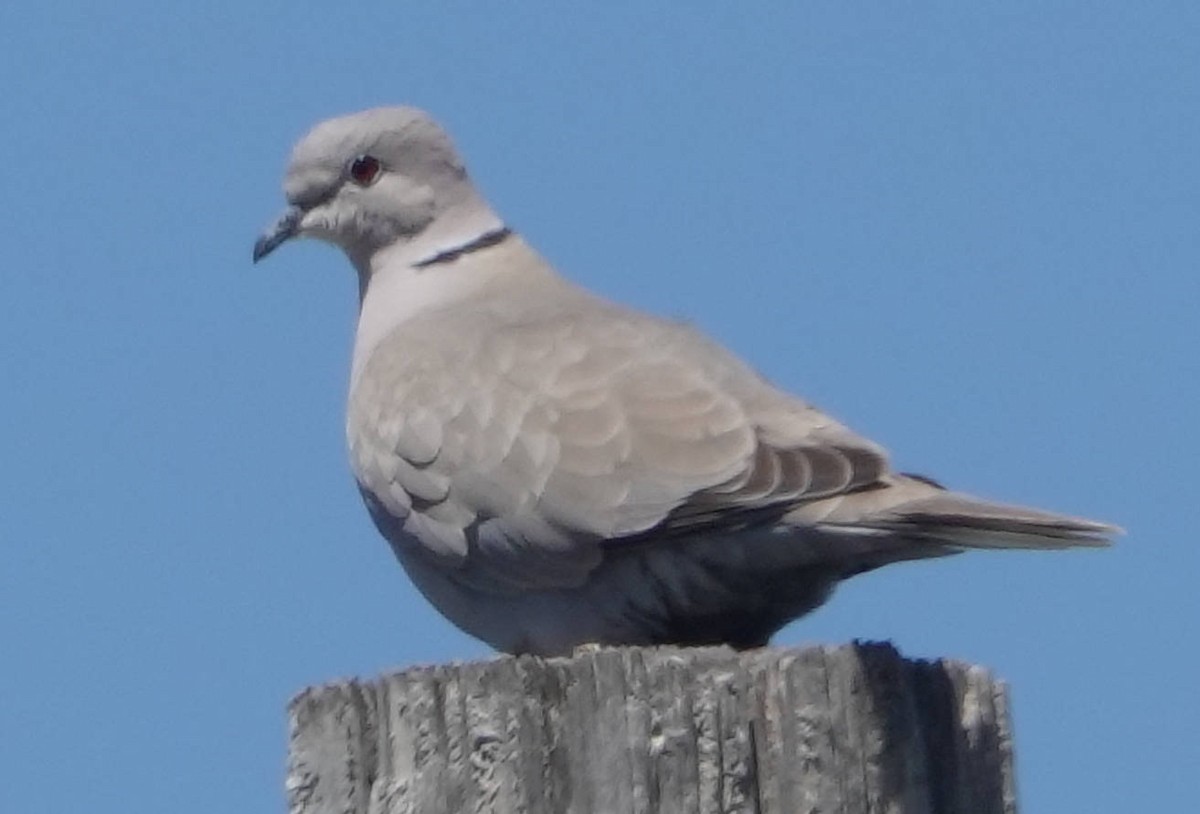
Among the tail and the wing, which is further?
the wing

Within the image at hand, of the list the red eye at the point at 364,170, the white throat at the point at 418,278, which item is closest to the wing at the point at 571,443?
the white throat at the point at 418,278

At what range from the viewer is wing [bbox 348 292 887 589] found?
489 centimetres

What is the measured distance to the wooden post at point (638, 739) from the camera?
338cm

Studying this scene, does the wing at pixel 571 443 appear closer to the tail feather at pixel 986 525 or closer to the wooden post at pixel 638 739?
the tail feather at pixel 986 525

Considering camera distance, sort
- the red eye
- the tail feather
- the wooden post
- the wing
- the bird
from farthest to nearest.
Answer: the red eye, the wing, the bird, the tail feather, the wooden post

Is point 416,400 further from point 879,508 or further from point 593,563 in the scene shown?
point 879,508

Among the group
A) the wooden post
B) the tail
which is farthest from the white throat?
the wooden post

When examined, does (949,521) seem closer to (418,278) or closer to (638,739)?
(638,739)

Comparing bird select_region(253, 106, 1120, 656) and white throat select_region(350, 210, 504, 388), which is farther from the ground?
white throat select_region(350, 210, 504, 388)

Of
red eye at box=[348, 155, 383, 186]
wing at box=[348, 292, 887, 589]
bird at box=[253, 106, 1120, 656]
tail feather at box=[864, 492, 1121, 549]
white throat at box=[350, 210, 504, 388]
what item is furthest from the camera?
red eye at box=[348, 155, 383, 186]

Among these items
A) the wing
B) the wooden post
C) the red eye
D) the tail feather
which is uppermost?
the red eye

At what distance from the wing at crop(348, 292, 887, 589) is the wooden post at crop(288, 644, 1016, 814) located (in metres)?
1.23

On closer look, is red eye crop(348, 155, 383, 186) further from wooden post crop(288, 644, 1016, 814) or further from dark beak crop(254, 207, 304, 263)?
wooden post crop(288, 644, 1016, 814)

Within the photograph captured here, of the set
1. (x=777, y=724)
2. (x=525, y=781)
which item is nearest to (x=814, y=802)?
(x=777, y=724)
